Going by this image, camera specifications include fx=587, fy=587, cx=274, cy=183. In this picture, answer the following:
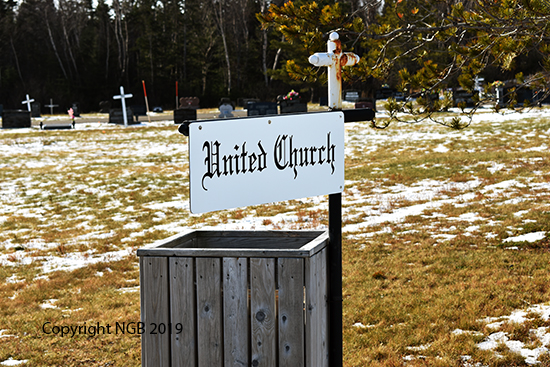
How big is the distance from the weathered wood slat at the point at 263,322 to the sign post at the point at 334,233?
412 millimetres

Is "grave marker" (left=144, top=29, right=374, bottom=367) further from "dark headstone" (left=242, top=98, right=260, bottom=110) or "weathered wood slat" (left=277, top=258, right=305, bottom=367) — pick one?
"dark headstone" (left=242, top=98, right=260, bottom=110)

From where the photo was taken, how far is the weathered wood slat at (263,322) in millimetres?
2680

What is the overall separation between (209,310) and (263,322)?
257mm

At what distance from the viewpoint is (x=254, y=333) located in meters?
2.68

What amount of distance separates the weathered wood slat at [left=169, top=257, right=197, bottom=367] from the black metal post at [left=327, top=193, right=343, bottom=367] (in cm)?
71

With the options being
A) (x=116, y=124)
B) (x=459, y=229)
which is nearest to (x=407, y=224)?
(x=459, y=229)

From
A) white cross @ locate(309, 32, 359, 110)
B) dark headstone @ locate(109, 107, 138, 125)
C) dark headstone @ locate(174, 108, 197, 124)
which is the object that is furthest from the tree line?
white cross @ locate(309, 32, 359, 110)

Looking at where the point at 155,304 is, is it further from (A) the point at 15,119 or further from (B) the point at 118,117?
(B) the point at 118,117

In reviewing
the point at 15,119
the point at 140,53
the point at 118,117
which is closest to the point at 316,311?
the point at 15,119

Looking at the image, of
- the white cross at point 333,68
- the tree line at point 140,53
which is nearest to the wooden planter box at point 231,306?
the white cross at point 333,68

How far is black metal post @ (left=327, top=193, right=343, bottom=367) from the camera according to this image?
2916 mm

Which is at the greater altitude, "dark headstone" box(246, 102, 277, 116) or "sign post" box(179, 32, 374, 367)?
"dark headstone" box(246, 102, 277, 116)

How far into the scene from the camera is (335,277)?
2.97 meters

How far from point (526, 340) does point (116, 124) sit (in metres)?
28.5
